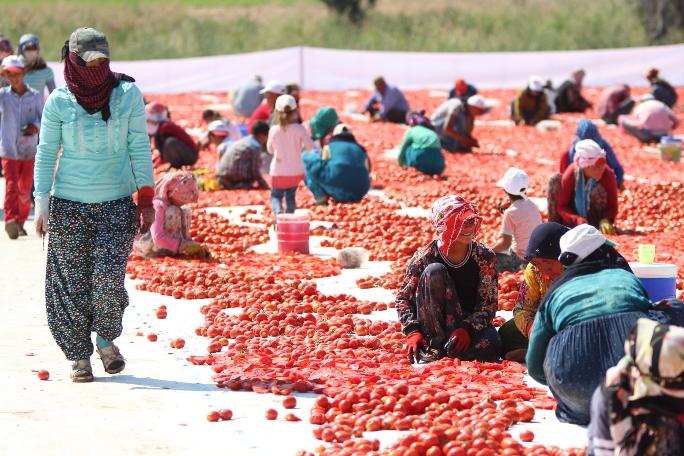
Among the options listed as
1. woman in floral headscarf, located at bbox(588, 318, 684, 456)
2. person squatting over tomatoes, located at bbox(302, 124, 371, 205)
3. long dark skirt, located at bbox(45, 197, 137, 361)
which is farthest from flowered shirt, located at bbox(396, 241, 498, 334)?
person squatting over tomatoes, located at bbox(302, 124, 371, 205)

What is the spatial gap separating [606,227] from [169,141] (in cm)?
587

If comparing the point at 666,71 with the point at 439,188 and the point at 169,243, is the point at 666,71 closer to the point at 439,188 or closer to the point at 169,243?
the point at 439,188

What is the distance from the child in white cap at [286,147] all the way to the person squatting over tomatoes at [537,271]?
6148 millimetres

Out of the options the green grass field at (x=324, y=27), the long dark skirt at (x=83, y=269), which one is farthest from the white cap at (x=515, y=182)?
the green grass field at (x=324, y=27)

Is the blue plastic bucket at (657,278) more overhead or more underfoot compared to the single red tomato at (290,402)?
more overhead

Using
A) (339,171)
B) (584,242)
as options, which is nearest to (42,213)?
(584,242)

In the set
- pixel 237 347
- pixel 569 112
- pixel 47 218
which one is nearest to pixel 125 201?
pixel 47 218

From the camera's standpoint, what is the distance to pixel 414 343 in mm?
7332

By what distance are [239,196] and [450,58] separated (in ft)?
48.0

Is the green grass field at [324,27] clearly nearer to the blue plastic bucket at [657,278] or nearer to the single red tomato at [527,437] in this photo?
the blue plastic bucket at [657,278]

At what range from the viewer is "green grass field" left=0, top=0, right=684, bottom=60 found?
41625 mm

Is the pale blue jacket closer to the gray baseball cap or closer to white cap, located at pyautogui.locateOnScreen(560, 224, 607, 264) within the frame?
the gray baseball cap

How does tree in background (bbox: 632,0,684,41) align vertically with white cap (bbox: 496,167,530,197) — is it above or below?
below

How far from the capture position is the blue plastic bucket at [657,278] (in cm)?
728
